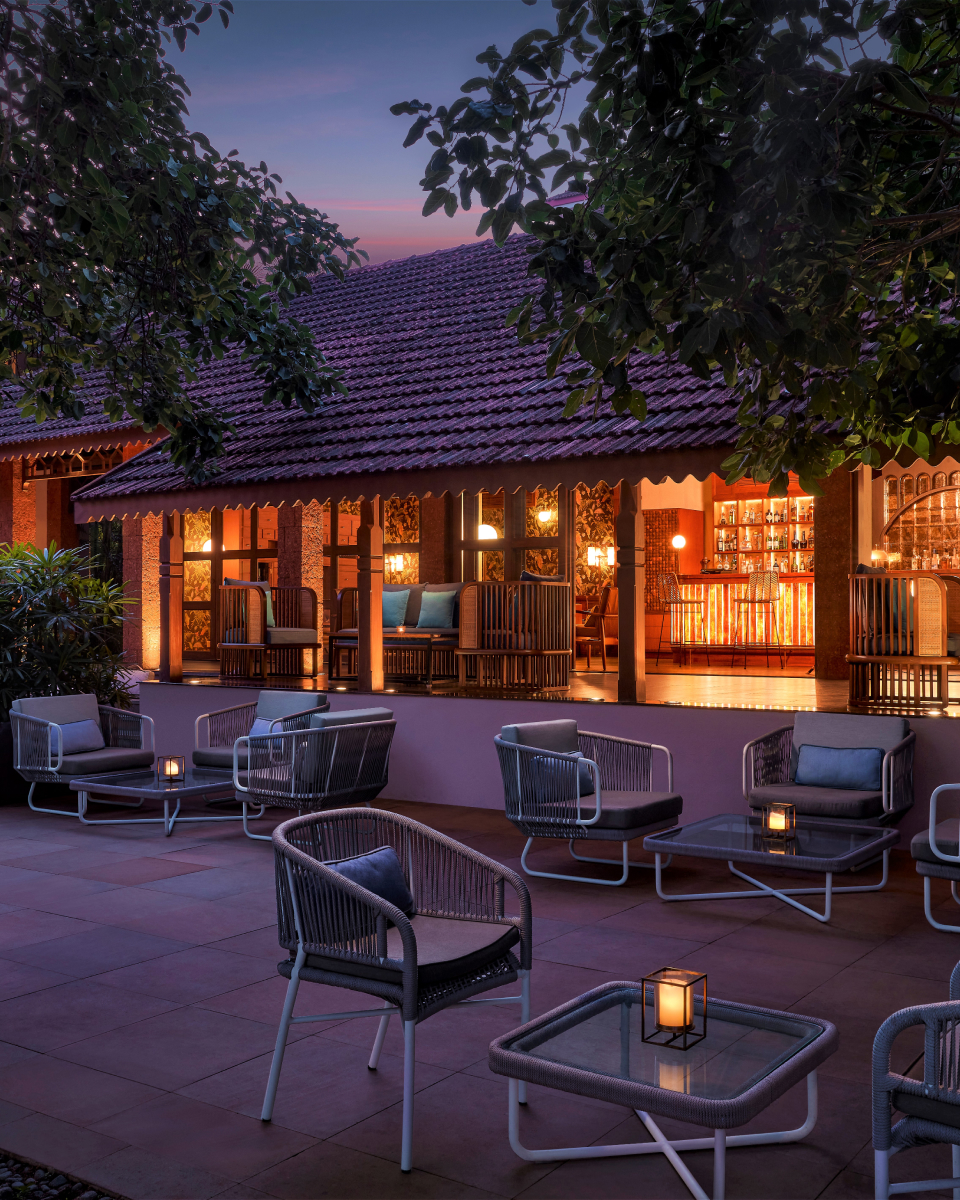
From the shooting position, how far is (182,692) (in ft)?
37.6

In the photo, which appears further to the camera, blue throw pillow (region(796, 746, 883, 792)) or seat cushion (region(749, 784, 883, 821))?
blue throw pillow (region(796, 746, 883, 792))

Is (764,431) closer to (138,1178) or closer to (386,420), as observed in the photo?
(138,1178)

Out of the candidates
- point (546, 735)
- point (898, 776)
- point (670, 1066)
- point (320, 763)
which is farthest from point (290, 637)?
point (670, 1066)

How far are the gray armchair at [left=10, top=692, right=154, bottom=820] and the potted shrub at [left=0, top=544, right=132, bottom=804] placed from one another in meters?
0.90

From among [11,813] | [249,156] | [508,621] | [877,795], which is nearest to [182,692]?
[11,813]

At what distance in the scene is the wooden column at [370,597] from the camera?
1040 cm

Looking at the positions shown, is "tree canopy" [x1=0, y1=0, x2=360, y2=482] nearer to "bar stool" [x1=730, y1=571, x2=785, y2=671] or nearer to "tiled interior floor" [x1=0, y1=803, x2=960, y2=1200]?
"tiled interior floor" [x1=0, y1=803, x2=960, y2=1200]

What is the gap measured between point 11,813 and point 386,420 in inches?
183

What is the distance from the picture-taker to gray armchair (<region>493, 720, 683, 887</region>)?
6680 millimetres

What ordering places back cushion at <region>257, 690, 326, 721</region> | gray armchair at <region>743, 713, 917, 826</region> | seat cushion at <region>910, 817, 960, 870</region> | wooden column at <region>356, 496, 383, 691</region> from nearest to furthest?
seat cushion at <region>910, 817, 960, 870</region> → gray armchair at <region>743, 713, 917, 826</region> → back cushion at <region>257, 690, 326, 721</region> → wooden column at <region>356, 496, 383, 691</region>

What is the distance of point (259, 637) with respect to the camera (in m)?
11.6

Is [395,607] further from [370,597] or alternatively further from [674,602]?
[674,602]

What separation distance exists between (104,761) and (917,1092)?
24.9 feet

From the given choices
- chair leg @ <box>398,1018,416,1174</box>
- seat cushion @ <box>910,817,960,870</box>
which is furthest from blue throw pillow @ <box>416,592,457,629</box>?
chair leg @ <box>398,1018,416,1174</box>
